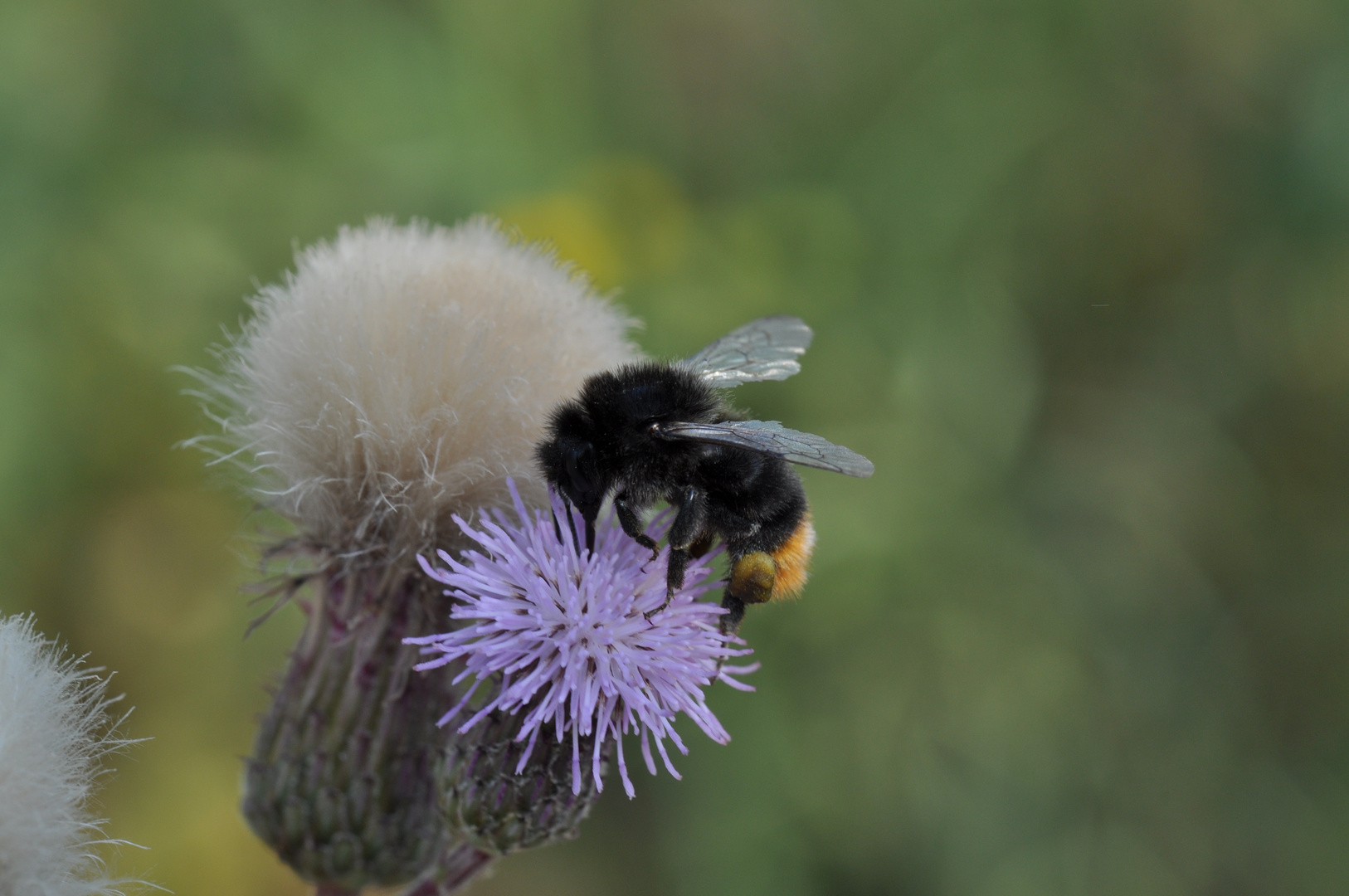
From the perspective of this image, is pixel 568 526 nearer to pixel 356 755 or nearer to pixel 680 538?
pixel 680 538

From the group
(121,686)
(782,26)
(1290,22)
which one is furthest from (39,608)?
(1290,22)

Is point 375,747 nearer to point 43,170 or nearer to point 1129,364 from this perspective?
point 43,170

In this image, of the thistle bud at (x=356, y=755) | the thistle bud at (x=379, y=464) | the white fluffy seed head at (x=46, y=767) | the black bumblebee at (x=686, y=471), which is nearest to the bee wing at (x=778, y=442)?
the black bumblebee at (x=686, y=471)

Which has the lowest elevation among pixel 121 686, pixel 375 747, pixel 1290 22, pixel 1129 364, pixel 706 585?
pixel 375 747

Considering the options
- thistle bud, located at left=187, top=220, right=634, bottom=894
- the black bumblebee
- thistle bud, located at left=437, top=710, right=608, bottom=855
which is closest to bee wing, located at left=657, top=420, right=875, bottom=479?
the black bumblebee

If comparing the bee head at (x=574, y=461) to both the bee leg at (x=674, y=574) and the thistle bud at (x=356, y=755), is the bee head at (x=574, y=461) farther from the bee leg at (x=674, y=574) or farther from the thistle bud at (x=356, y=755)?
the thistle bud at (x=356, y=755)

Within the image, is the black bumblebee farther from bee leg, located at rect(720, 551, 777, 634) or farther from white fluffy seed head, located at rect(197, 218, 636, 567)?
white fluffy seed head, located at rect(197, 218, 636, 567)

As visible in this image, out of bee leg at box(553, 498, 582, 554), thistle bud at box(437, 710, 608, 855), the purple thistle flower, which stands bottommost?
thistle bud at box(437, 710, 608, 855)

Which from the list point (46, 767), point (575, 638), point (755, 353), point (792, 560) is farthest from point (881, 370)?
point (46, 767)
